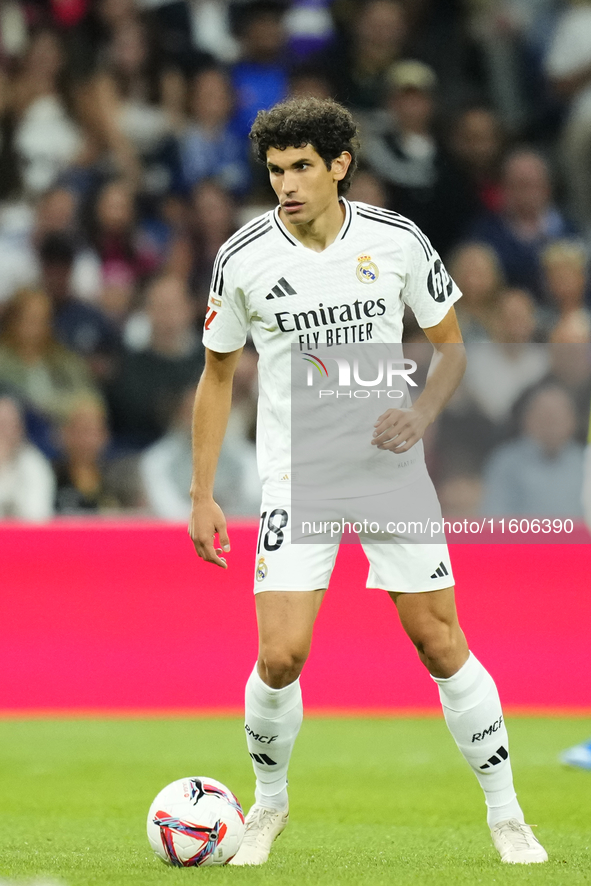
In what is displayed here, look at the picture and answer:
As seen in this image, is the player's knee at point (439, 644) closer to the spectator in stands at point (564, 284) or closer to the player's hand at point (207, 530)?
the player's hand at point (207, 530)

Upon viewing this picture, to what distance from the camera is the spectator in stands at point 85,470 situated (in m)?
8.39

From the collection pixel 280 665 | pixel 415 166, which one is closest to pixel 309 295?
pixel 280 665

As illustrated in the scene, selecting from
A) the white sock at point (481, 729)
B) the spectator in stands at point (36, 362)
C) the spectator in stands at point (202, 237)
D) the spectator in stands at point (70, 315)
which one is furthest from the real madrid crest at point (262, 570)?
the spectator in stands at point (202, 237)

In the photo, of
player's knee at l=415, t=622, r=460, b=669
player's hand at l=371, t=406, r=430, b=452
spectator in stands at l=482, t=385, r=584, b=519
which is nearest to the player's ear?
player's hand at l=371, t=406, r=430, b=452

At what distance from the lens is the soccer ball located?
416 cm

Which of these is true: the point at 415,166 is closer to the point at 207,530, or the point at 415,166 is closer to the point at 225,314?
the point at 225,314

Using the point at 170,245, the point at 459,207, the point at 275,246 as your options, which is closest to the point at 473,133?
the point at 459,207

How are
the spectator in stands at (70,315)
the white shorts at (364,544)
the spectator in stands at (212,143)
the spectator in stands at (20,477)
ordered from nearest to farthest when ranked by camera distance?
the white shorts at (364,544) → the spectator in stands at (20,477) → the spectator in stands at (70,315) → the spectator in stands at (212,143)

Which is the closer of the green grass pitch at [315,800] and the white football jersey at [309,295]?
the green grass pitch at [315,800]

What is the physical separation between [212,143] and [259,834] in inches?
292

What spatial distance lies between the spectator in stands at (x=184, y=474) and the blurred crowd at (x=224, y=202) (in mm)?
20

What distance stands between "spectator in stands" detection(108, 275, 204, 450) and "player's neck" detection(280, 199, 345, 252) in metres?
4.90

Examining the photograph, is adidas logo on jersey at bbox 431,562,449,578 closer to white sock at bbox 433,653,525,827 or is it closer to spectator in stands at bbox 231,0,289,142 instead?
white sock at bbox 433,653,525,827

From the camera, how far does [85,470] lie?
855 cm
